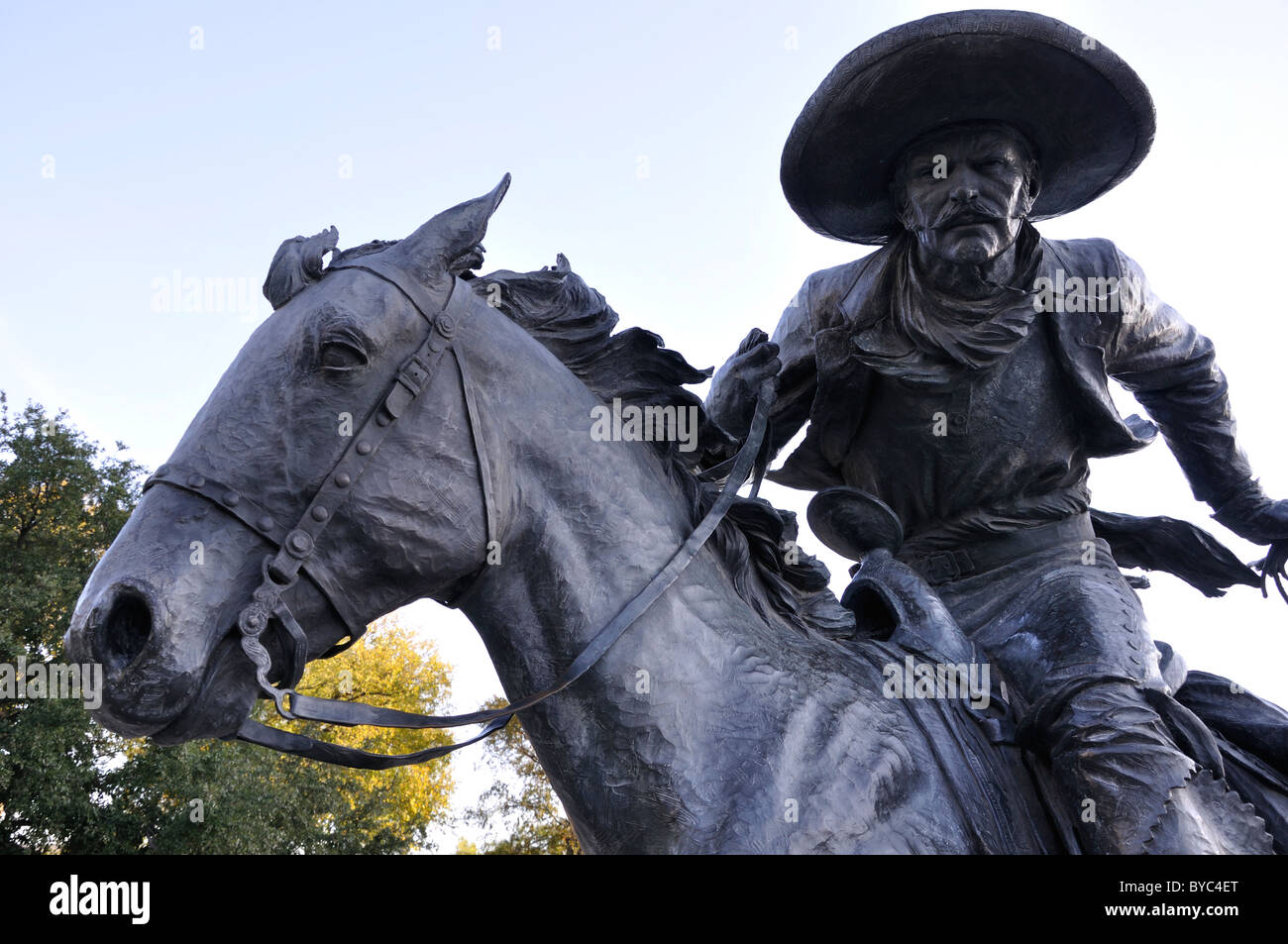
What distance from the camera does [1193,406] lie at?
4.06m

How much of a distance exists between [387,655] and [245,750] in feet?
28.9

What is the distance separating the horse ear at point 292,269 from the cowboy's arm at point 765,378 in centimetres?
110

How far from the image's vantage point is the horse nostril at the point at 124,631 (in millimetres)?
2262

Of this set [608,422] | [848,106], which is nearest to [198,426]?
[608,422]

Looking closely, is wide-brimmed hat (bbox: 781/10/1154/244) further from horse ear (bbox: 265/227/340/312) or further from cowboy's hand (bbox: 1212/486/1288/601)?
horse ear (bbox: 265/227/340/312)

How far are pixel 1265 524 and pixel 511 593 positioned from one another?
289cm

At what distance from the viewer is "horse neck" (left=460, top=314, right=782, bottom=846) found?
2523 millimetres

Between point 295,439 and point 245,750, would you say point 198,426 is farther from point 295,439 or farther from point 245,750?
point 245,750

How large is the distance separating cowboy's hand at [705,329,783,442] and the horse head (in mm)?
1050

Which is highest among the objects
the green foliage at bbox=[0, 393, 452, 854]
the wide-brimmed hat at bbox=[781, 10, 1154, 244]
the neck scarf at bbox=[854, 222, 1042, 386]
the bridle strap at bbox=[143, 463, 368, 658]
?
the green foliage at bbox=[0, 393, 452, 854]

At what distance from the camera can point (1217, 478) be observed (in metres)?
4.13

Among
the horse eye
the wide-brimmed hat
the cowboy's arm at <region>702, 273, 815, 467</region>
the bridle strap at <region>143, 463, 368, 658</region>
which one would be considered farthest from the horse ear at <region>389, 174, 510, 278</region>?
the wide-brimmed hat

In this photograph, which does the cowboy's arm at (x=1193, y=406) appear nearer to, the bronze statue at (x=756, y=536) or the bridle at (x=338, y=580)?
the bronze statue at (x=756, y=536)
